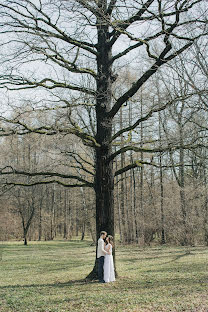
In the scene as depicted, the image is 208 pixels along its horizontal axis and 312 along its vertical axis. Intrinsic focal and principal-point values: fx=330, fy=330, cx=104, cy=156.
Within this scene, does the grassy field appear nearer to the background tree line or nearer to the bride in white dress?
the bride in white dress

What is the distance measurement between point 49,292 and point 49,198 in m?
40.6

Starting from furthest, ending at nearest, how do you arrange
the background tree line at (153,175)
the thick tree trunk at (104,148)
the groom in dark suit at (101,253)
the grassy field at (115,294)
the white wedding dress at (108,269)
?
the background tree line at (153,175) → the thick tree trunk at (104,148) → the groom in dark suit at (101,253) → the white wedding dress at (108,269) → the grassy field at (115,294)

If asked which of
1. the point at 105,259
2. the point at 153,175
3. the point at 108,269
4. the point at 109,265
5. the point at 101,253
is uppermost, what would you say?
the point at 153,175

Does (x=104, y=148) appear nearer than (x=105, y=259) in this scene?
No

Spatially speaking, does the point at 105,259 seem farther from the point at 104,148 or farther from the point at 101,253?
the point at 104,148

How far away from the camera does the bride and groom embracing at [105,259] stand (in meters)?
9.21

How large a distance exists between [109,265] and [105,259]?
21 centimetres

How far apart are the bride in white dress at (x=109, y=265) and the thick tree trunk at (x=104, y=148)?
12.8 inches

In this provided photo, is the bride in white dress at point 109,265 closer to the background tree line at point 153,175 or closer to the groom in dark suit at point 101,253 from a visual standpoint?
the groom in dark suit at point 101,253

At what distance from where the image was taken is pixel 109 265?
929cm

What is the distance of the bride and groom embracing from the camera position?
30.2 ft

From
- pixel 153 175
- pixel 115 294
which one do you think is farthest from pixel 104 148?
pixel 153 175

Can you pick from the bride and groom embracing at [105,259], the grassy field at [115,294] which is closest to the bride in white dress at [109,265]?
the bride and groom embracing at [105,259]

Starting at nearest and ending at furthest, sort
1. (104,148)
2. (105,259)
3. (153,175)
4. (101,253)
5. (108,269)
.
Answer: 1. (108,269)
2. (105,259)
3. (101,253)
4. (104,148)
5. (153,175)
